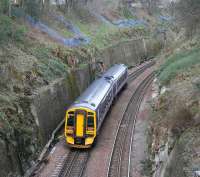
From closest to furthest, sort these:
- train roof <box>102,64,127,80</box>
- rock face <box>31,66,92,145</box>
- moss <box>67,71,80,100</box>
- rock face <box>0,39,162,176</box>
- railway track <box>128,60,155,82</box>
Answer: rock face <box>0,39,162,176</box>
rock face <box>31,66,92,145</box>
moss <box>67,71,80,100</box>
train roof <box>102,64,127,80</box>
railway track <box>128,60,155,82</box>

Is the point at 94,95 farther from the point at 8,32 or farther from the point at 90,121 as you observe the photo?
the point at 8,32

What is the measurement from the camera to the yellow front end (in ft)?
72.8

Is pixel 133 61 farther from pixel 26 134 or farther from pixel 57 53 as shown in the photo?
pixel 26 134

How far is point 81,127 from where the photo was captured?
72.9ft

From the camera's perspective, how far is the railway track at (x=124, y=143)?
64.8 feet

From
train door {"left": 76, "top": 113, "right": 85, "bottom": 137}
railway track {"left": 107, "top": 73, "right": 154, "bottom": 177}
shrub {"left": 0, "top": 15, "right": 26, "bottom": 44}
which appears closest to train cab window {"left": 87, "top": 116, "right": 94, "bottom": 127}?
train door {"left": 76, "top": 113, "right": 85, "bottom": 137}

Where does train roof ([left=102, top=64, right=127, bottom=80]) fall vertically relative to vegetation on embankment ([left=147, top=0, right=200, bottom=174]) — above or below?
below

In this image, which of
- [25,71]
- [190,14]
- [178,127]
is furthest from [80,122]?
[190,14]

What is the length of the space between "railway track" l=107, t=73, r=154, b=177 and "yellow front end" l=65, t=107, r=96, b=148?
1815 millimetres

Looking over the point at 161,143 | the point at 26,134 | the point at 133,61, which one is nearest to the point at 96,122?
the point at 26,134

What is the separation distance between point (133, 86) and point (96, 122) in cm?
1834

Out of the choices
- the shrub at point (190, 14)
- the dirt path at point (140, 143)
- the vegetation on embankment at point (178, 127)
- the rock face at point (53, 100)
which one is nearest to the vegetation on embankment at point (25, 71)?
the rock face at point (53, 100)

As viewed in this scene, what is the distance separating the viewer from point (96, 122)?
22531 millimetres

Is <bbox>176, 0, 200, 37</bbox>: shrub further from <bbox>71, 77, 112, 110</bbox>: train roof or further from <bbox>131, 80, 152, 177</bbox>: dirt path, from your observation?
<bbox>71, 77, 112, 110</bbox>: train roof
